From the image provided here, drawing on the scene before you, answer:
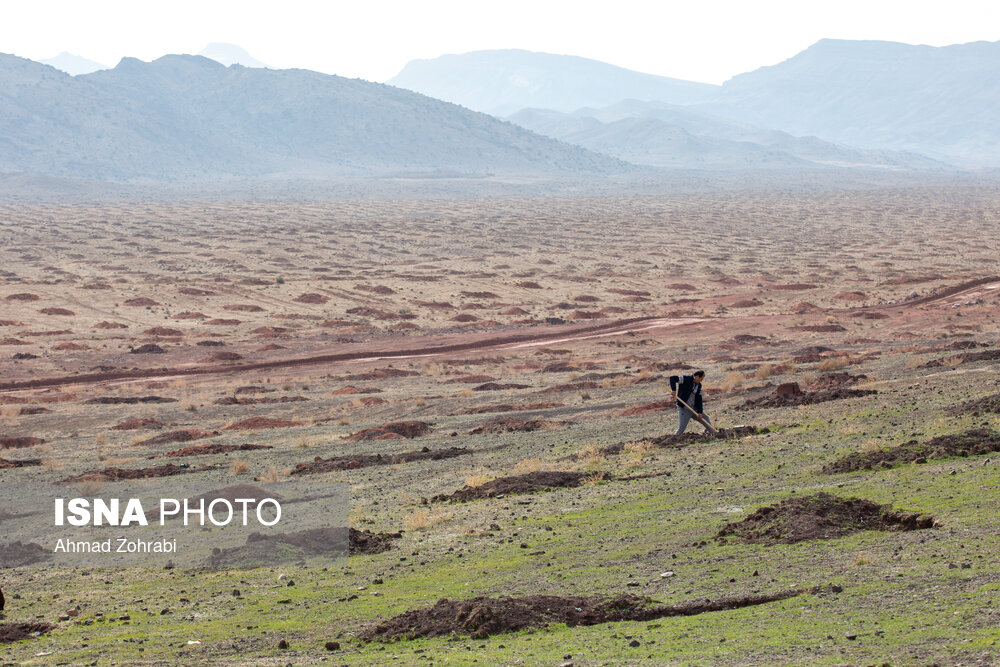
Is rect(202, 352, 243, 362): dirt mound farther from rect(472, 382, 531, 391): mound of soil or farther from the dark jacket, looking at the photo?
the dark jacket

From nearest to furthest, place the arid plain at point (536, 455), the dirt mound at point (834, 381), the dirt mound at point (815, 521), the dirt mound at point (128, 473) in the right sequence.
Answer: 1. the arid plain at point (536, 455)
2. the dirt mound at point (815, 521)
3. the dirt mound at point (128, 473)
4. the dirt mound at point (834, 381)

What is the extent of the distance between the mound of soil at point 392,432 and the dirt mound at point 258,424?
12.5 feet

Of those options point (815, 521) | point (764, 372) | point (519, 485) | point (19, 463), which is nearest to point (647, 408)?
point (764, 372)

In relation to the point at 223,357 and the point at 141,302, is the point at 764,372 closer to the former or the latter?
the point at 223,357

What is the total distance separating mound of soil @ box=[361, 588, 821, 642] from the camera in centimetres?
1234

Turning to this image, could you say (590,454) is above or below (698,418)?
below

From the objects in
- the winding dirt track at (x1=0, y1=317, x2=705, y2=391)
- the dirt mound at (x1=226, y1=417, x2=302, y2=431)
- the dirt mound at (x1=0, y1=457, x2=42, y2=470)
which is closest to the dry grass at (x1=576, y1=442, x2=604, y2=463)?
the dirt mound at (x1=226, y1=417, x2=302, y2=431)

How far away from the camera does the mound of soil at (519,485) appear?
2030 cm

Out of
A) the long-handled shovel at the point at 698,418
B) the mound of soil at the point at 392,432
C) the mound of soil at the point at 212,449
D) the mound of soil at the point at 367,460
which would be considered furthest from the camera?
the mound of soil at the point at 392,432

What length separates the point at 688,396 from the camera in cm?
2270

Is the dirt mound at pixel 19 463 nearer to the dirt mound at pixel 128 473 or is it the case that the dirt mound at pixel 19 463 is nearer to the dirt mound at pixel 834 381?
the dirt mound at pixel 128 473

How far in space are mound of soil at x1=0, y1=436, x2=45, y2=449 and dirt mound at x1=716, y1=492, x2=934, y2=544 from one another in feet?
71.4

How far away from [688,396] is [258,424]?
14.7 meters

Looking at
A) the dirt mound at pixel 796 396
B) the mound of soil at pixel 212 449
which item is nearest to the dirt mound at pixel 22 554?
the mound of soil at pixel 212 449
